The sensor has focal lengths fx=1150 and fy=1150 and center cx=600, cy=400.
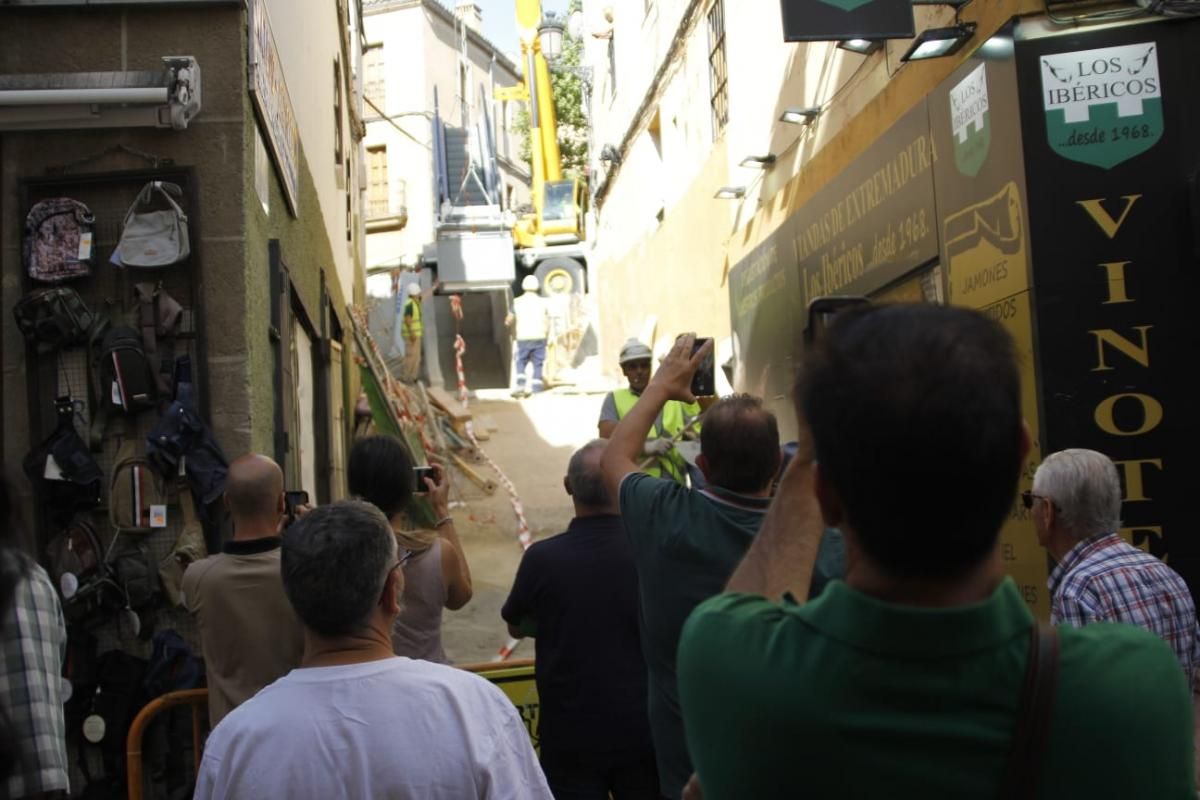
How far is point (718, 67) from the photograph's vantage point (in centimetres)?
1427

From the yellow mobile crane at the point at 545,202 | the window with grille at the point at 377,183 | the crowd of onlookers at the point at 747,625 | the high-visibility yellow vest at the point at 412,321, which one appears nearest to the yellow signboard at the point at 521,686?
the crowd of onlookers at the point at 747,625

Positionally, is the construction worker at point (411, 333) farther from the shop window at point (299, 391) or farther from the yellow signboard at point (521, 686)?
the yellow signboard at point (521, 686)

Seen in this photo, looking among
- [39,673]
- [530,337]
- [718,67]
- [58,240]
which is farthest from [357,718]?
[530,337]

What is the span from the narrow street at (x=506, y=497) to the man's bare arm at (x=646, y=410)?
6.87m

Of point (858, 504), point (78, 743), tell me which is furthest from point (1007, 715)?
point (78, 743)

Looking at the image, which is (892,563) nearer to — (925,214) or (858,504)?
(858,504)

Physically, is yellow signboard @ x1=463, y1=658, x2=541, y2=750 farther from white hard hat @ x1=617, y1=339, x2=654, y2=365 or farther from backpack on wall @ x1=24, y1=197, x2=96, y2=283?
backpack on wall @ x1=24, y1=197, x2=96, y2=283

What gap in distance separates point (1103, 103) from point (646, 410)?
4451 mm

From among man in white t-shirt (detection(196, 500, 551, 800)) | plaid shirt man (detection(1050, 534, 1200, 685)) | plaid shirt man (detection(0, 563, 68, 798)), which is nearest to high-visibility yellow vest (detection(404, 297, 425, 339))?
plaid shirt man (detection(0, 563, 68, 798))

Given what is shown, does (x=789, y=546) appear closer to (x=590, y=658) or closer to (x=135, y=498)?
(x=590, y=658)

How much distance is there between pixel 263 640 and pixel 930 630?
270 centimetres

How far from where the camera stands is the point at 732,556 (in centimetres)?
258

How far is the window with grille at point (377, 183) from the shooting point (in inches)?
1238

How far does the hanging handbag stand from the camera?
5.05 meters
